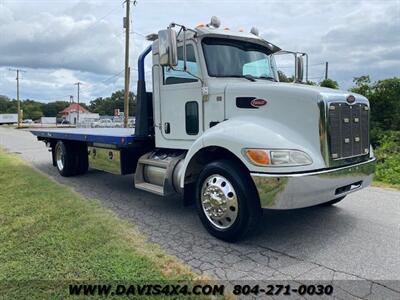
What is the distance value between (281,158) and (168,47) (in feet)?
6.28

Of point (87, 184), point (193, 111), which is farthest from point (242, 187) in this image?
point (87, 184)

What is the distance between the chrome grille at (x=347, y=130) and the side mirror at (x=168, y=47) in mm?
1908

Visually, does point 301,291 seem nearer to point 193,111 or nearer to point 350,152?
point 350,152

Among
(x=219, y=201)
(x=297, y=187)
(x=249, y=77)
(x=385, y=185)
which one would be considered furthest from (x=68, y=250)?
(x=385, y=185)

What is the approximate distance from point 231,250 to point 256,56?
2.93 metres

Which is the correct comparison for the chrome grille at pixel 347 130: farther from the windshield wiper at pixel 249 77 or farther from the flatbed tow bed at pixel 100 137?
the flatbed tow bed at pixel 100 137

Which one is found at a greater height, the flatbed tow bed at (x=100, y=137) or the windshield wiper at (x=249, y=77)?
the windshield wiper at (x=249, y=77)

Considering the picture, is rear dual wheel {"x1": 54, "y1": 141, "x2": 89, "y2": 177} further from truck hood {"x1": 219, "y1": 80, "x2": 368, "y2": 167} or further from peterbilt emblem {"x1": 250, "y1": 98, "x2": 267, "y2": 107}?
truck hood {"x1": 219, "y1": 80, "x2": 368, "y2": 167}

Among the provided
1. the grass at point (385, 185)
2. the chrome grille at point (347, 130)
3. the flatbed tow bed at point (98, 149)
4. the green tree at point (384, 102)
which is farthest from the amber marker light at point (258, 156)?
the green tree at point (384, 102)

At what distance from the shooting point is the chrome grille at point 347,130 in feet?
13.2

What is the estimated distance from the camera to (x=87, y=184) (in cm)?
770

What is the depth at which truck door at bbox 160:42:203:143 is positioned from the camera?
5.03 meters

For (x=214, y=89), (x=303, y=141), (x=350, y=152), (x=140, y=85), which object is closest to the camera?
(x=303, y=141)

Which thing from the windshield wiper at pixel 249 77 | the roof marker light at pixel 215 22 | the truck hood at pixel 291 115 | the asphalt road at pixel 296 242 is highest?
the roof marker light at pixel 215 22
